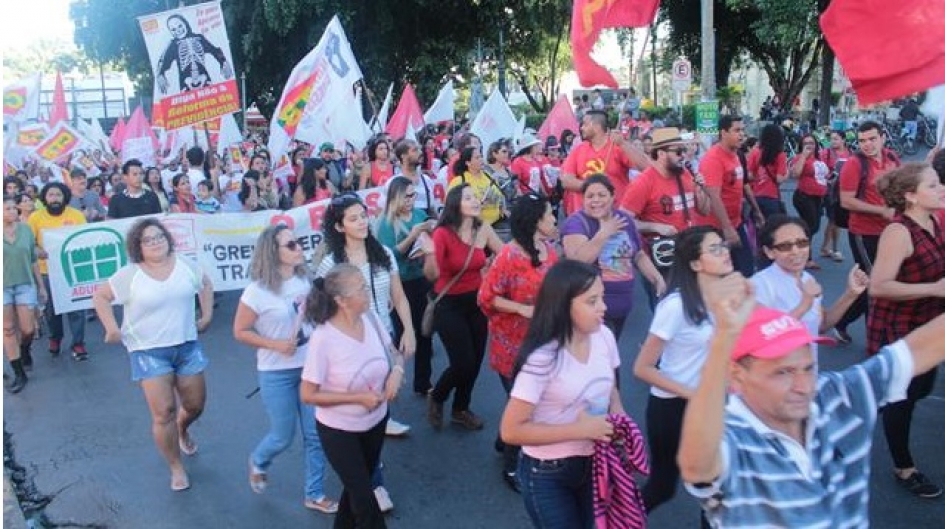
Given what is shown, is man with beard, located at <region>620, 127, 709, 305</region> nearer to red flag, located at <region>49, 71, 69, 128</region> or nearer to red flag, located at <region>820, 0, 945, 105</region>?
red flag, located at <region>820, 0, 945, 105</region>

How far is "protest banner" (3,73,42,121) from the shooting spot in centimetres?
1811

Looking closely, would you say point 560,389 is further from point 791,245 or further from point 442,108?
point 442,108

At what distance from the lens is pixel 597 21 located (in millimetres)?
7121

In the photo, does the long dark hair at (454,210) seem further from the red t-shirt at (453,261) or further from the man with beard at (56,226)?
the man with beard at (56,226)

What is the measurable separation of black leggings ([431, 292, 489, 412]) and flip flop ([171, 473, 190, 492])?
1680 mm

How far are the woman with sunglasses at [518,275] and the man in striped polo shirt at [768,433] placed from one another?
8.47 feet

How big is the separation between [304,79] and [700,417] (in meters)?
10.5

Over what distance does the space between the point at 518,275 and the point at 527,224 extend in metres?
0.29

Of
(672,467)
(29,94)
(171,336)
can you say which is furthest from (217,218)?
(29,94)

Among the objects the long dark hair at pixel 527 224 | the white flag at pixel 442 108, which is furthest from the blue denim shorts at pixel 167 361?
the white flag at pixel 442 108

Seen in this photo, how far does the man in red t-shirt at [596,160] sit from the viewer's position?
7.43 meters

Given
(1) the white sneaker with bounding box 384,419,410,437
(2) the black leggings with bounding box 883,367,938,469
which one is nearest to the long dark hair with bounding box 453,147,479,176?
(1) the white sneaker with bounding box 384,419,410,437

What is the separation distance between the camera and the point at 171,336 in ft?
16.8

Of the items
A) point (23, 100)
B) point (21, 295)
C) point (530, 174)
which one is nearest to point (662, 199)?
point (21, 295)
